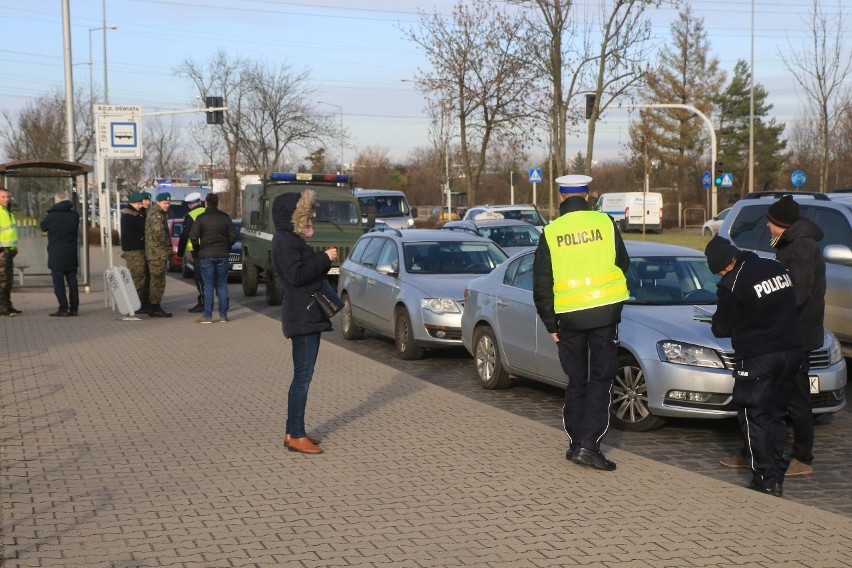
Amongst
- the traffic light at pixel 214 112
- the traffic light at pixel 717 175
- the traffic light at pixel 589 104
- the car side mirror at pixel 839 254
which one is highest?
the traffic light at pixel 214 112

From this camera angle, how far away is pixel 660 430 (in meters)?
→ 8.97

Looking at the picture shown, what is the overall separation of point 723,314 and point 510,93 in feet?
107

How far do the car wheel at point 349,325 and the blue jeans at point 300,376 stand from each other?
735 cm

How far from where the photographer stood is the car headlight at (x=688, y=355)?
821 cm

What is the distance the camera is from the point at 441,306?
1262cm

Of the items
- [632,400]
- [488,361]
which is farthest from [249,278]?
[632,400]

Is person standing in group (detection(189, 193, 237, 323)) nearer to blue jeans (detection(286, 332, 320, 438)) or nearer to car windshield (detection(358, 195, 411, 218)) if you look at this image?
blue jeans (detection(286, 332, 320, 438))

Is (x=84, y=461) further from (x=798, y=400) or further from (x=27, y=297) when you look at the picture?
(x=27, y=297)

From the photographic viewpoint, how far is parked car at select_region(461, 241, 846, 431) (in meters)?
8.23

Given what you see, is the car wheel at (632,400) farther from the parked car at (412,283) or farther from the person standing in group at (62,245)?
the person standing in group at (62,245)

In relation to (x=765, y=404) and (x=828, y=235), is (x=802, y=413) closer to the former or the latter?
(x=765, y=404)

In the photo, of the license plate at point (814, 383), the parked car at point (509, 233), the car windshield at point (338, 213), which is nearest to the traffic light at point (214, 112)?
the car windshield at point (338, 213)

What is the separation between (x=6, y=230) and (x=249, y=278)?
6.15 meters

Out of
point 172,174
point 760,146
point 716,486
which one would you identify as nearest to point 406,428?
point 716,486
